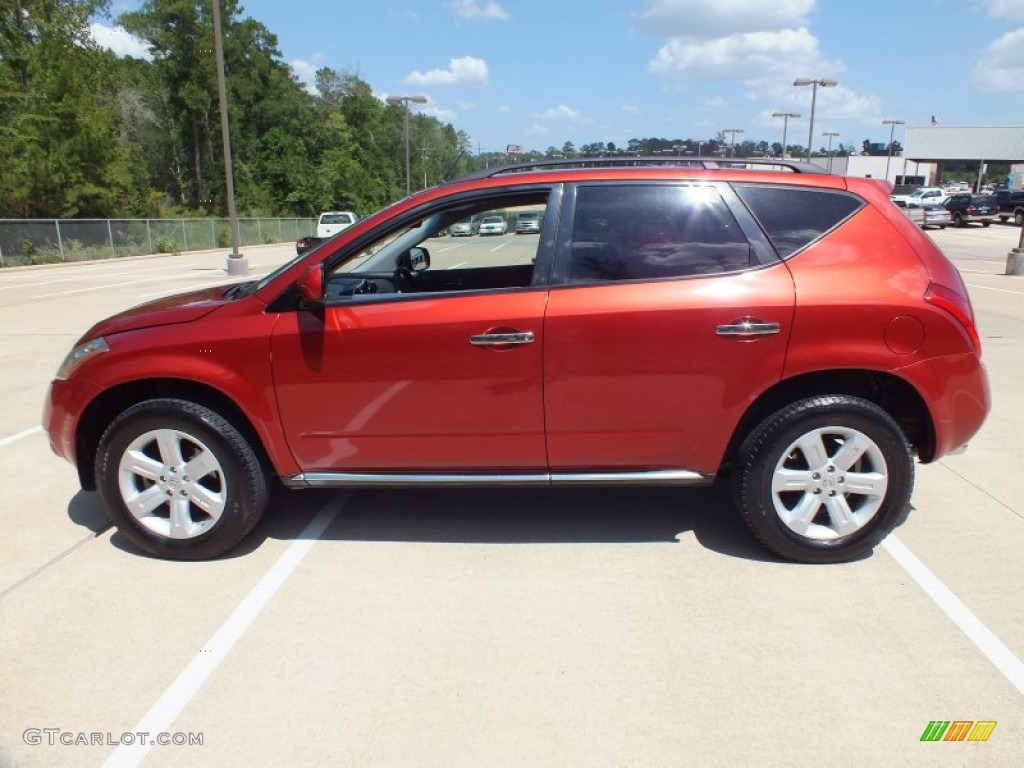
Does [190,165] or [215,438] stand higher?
[190,165]

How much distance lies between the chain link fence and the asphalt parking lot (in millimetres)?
25432

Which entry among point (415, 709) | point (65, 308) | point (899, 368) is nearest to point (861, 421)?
point (899, 368)

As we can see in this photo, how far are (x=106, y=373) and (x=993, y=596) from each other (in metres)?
4.17

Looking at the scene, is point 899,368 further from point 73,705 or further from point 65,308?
point 65,308

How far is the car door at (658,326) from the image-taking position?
3.30m

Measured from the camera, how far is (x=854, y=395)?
11.6 feet

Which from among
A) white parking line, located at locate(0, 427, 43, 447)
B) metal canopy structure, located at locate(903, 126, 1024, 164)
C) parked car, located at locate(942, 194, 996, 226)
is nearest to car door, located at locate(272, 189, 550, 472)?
white parking line, located at locate(0, 427, 43, 447)

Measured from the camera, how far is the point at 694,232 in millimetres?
3445

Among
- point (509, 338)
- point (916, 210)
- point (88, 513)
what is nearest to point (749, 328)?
point (509, 338)

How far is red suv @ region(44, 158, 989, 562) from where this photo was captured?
3312 mm

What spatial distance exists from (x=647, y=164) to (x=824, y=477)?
5.70 feet

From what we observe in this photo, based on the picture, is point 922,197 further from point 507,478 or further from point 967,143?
point 507,478

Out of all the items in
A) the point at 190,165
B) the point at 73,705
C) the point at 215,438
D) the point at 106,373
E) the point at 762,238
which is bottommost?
the point at 73,705

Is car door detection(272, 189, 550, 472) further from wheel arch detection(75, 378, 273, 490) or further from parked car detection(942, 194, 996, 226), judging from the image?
parked car detection(942, 194, 996, 226)
